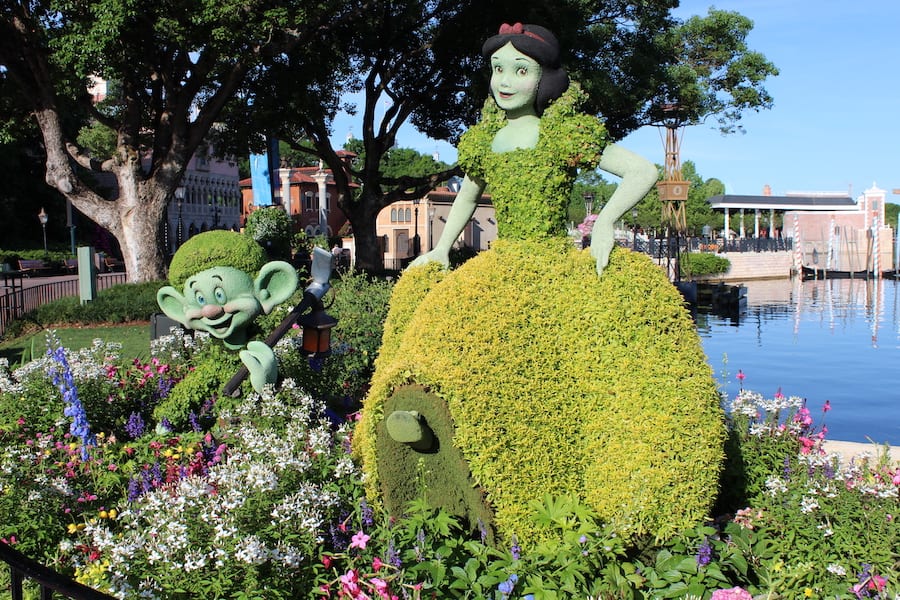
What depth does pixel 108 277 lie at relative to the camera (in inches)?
975

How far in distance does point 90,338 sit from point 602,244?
1209 centimetres

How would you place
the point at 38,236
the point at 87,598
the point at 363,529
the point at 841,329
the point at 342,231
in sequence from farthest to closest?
the point at 342,231 → the point at 38,236 → the point at 841,329 → the point at 363,529 → the point at 87,598

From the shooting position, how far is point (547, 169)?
3861mm

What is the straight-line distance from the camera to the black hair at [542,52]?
3.96m

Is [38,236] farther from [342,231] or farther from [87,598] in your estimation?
[87,598]

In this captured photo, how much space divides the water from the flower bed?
86 cm

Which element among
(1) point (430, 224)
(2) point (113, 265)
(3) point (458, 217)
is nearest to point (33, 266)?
(2) point (113, 265)

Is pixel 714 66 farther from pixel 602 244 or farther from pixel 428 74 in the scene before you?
pixel 602 244

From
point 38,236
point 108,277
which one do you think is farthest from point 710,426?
point 38,236

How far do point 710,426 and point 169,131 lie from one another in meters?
17.3

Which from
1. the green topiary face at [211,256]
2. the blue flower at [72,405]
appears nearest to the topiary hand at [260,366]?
the green topiary face at [211,256]

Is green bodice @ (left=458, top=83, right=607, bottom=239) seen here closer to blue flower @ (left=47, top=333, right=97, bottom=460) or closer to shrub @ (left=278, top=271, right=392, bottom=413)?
shrub @ (left=278, top=271, right=392, bottom=413)

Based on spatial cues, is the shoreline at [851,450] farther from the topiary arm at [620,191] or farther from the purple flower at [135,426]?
the purple flower at [135,426]

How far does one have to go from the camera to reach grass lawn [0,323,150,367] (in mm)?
11875
